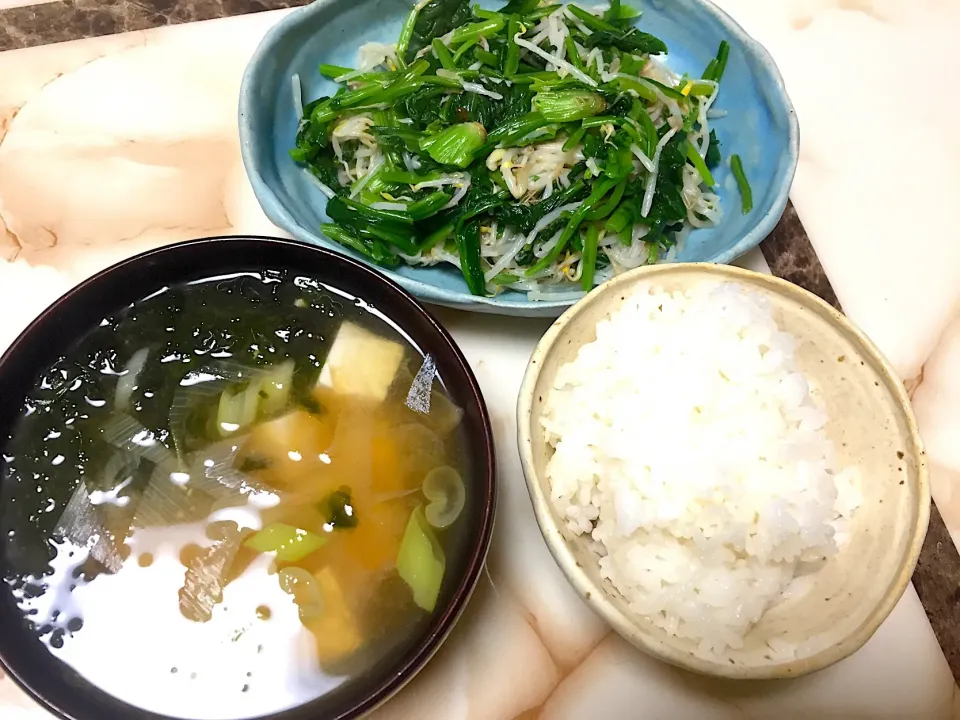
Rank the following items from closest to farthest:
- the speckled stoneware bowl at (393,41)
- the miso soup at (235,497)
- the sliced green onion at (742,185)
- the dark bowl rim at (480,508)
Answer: the dark bowl rim at (480,508) < the miso soup at (235,497) < the speckled stoneware bowl at (393,41) < the sliced green onion at (742,185)

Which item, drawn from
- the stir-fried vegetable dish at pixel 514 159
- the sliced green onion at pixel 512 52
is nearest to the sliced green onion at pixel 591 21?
the stir-fried vegetable dish at pixel 514 159

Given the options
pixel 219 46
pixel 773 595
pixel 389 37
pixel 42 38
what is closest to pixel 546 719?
pixel 773 595

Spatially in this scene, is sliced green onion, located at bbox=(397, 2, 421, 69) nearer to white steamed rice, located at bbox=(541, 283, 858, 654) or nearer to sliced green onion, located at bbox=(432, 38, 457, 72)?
sliced green onion, located at bbox=(432, 38, 457, 72)

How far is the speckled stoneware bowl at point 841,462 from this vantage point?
3.72ft

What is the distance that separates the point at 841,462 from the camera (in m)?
1.36

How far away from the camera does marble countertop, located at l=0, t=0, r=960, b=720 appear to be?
1.43 meters

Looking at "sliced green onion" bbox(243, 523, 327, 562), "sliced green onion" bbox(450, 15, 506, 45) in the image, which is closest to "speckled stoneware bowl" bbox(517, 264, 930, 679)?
"sliced green onion" bbox(243, 523, 327, 562)

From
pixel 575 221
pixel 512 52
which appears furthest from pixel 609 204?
pixel 512 52

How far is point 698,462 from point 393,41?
1.42 meters

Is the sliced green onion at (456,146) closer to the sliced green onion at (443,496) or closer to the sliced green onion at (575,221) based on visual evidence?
the sliced green onion at (575,221)

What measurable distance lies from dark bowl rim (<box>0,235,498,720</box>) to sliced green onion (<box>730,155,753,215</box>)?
0.87 metres

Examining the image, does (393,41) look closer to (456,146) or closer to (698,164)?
(456,146)

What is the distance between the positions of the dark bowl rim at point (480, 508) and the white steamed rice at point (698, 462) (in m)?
0.13

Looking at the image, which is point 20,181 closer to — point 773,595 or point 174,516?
point 174,516
